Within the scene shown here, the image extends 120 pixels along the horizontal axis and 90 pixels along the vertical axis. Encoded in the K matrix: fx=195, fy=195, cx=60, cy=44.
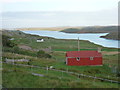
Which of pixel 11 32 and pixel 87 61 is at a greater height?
pixel 11 32

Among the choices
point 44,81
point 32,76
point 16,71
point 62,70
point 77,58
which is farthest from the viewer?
point 77,58

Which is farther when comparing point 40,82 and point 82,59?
point 82,59

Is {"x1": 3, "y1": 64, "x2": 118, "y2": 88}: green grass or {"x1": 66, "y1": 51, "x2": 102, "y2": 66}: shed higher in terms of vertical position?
{"x1": 66, "y1": 51, "x2": 102, "y2": 66}: shed

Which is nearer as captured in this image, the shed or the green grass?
the green grass

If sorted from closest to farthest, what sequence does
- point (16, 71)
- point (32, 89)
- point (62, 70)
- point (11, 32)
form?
point (32, 89) < point (16, 71) < point (62, 70) < point (11, 32)

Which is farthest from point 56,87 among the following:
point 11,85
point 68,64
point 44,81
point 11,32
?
point 11,32

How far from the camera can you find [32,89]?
13.2 m

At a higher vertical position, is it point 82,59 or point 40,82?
point 82,59

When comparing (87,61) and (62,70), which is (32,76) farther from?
(87,61)

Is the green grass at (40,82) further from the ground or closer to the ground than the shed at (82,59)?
closer to the ground

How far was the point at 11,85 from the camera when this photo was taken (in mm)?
13852

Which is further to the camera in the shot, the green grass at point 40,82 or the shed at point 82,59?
the shed at point 82,59

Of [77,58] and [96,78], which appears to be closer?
[96,78]

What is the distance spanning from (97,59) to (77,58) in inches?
93.8
